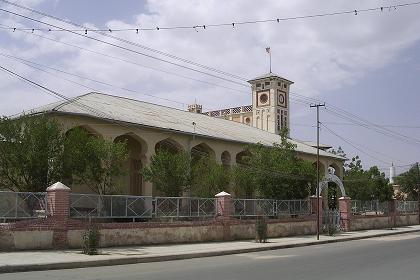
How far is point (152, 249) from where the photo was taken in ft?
67.8

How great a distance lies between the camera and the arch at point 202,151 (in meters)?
37.0

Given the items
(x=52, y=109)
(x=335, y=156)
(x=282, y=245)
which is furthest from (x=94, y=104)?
(x=335, y=156)

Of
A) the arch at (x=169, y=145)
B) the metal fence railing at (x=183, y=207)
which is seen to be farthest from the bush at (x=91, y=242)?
the arch at (x=169, y=145)

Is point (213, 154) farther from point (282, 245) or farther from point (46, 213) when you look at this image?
point (46, 213)

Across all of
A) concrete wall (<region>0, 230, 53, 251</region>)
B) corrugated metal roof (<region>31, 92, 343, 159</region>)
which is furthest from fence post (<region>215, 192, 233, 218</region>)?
concrete wall (<region>0, 230, 53, 251</region>)

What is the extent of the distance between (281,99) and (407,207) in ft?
67.0

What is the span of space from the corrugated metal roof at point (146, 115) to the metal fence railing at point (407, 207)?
509 inches

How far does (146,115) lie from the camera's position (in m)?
34.3

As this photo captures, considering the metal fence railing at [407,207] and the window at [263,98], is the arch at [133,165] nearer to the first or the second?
the metal fence railing at [407,207]

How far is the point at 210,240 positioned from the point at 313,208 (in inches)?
479

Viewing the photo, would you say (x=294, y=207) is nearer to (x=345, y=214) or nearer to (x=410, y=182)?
(x=345, y=214)

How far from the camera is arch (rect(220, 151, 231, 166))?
39281 millimetres

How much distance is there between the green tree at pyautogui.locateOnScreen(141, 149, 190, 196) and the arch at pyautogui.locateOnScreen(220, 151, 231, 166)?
35.9 feet

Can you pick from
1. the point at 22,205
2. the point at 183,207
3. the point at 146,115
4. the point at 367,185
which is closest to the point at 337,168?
the point at 367,185
